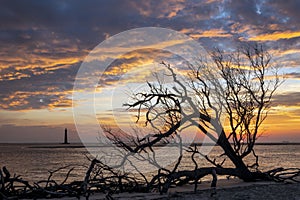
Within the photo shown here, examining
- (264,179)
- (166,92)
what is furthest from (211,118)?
(264,179)

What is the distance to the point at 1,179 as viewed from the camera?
39.9ft

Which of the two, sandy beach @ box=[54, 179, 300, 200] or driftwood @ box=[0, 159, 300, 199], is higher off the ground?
driftwood @ box=[0, 159, 300, 199]

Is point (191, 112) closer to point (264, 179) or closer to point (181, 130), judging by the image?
point (181, 130)

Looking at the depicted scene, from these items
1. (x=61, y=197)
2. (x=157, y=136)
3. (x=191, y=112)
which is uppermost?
(x=191, y=112)

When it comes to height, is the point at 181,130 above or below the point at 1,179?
above

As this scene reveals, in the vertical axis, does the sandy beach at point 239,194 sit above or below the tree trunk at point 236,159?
below

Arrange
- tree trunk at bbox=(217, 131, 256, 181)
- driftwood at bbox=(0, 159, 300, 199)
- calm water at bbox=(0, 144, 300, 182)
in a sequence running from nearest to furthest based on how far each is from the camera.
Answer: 1. driftwood at bbox=(0, 159, 300, 199)
2. tree trunk at bbox=(217, 131, 256, 181)
3. calm water at bbox=(0, 144, 300, 182)

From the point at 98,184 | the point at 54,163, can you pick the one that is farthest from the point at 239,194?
the point at 54,163

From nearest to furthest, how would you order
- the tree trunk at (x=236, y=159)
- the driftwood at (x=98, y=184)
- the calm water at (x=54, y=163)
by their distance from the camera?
the driftwood at (x=98, y=184)
the tree trunk at (x=236, y=159)
the calm water at (x=54, y=163)

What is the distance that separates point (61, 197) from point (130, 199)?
2620mm

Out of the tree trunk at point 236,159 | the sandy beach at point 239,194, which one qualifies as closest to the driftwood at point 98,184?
the tree trunk at point 236,159

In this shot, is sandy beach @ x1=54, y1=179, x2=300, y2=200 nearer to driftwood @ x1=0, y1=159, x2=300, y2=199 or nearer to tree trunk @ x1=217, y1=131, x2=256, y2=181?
driftwood @ x1=0, y1=159, x2=300, y2=199

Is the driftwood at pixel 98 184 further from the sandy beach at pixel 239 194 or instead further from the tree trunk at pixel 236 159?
the sandy beach at pixel 239 194

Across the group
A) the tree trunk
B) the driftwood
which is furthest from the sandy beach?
the tree trunk
